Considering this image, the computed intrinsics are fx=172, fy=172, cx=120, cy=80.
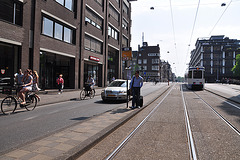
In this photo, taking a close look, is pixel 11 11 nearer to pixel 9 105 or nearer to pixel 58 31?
pixel 58 31

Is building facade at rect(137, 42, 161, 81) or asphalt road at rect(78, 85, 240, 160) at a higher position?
building facade at rect(137, 42, 161, 81)

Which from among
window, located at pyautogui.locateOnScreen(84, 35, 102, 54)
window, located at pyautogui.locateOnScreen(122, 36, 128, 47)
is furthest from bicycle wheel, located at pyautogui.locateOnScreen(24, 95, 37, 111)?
window, located at pyautogui.locateOnScreen(122, 36, 128, 47)

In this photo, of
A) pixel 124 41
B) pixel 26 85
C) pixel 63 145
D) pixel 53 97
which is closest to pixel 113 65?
pixel 124 41

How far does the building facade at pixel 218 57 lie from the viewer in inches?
2995

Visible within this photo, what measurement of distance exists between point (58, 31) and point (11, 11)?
504 cm

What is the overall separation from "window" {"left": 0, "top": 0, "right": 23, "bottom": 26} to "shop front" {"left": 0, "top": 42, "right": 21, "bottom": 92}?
1850mm

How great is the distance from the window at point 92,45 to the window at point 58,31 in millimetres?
2532

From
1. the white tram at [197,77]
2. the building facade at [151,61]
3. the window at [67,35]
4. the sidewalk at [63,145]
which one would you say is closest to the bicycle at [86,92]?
the sidewalk at [63,145]

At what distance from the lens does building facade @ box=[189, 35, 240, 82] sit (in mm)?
76062

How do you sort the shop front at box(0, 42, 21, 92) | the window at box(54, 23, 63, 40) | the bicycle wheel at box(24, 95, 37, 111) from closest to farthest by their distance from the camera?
the bicycle wheel at box(24, 95, 37, 111), the shop front at box(0, 42, 21, 92), the window at box(54, 23, 63, 40)

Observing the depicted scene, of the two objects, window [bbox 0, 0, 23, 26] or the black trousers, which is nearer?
the black trousers

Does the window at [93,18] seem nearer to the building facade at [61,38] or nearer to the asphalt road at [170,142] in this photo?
the building facade at [61,38]

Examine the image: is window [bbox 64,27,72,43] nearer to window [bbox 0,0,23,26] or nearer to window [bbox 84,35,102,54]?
window [bbox 84,35,102,54]

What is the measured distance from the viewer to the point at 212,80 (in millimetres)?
77375
